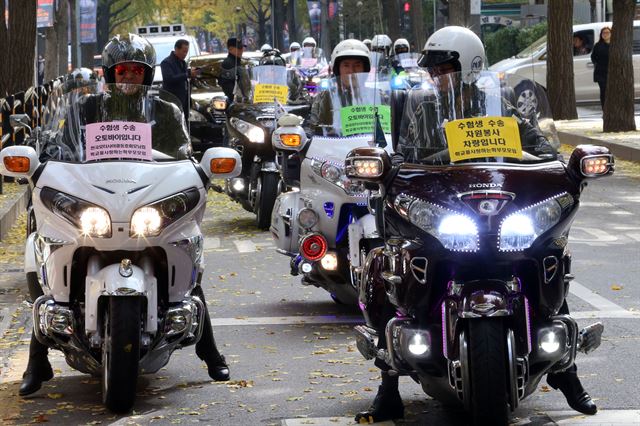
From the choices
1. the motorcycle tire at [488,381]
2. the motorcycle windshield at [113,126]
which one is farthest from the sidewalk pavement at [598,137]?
the motorcycle tire at [488,381]

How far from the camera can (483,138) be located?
5.99 metres

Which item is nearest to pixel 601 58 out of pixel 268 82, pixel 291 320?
pixel 268 82

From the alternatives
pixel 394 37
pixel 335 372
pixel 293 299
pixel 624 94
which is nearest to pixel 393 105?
pixel 335 372

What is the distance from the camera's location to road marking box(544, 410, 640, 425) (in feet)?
20.5

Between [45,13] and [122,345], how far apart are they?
1470 inches

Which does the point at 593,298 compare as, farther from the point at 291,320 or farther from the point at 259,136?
the point at 259,136

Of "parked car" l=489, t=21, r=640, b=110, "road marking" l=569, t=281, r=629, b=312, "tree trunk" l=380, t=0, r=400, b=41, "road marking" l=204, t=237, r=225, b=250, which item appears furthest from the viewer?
"tree trunk" l=380, t=0, r=400, b=41

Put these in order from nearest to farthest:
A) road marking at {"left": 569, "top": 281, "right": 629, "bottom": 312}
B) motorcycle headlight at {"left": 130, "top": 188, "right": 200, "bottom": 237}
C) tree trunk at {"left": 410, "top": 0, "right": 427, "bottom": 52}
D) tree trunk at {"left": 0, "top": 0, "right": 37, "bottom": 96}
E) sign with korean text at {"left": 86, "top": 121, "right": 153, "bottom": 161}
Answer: motorcycle headlight at {"left": 130, "top": 188, "right": 200, "bottom": 237} < sign with korean text at {"left": 86, "top": 121, "right": 153, "bottom": 161} < road marking at {"left": 569, "top": 281, "right": 629, "bottom": 312} < tree trunk at {"left": 0, "top": 0, "right": 37, "bottom": 96} < tree trunk at {"left": 410, "top": 0, "right": 427, "bottom": 52}

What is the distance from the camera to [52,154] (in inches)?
278

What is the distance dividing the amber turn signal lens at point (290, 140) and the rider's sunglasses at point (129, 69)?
1.41 m

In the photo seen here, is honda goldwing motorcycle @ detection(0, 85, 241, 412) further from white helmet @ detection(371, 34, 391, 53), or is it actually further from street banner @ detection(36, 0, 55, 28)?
street banner @ detection(36, 0, 55, 28)

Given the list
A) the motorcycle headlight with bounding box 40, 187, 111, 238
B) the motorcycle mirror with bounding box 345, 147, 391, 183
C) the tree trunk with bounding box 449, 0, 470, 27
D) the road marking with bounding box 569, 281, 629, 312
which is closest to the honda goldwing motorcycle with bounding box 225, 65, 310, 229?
the road marking with bounding box 569, 281, 629, 312

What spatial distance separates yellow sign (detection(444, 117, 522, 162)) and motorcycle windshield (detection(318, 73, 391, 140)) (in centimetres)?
313

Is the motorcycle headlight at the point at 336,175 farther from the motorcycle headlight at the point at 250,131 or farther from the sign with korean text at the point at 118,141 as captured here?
the motorcycle headlight at the point at 250,131
